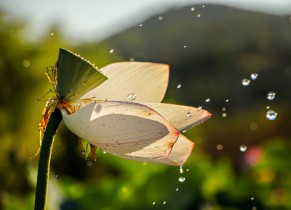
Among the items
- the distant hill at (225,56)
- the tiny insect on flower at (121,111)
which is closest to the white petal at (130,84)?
the tiny insect on flower at (121,111)

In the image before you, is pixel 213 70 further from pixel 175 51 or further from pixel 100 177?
pixel 100 177

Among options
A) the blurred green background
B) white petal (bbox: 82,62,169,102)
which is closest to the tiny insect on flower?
white petal (bbox: 82,62,169,102)

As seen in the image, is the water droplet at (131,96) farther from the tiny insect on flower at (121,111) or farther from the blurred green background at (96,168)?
the blurred green background at (96,168)

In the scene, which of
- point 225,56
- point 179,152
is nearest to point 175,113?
point 179,152

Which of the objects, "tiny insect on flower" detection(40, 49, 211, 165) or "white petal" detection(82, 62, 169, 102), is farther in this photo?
"white petal" detection(82, 62, 169, 102)

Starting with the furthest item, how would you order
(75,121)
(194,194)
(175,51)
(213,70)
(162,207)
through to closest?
(175,51)
(213,70)
(194,194)
(162,207)
(75,121)

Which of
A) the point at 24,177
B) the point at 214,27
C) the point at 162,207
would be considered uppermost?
the point at 162,207

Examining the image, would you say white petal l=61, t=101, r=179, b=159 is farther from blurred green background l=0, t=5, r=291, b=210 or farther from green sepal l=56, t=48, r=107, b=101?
blurred green background l=0, t=5, r=291, b=210

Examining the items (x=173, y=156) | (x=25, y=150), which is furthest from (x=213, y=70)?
(x=173, y=156)
